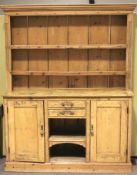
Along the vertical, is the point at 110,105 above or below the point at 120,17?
below

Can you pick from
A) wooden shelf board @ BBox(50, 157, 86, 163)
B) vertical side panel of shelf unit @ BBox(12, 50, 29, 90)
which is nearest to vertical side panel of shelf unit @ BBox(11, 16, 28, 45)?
vertical side panel of shelf unit @ BBox(12, 50, 29, 90)

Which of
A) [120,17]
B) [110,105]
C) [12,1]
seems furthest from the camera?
[12,1]

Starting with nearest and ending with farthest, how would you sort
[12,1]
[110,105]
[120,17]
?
1. [110,105]
2. [120,17]
3. [12,1]

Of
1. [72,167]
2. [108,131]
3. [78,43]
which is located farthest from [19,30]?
[72,167]

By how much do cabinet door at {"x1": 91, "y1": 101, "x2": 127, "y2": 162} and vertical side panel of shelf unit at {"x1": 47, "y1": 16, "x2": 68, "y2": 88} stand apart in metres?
0.61

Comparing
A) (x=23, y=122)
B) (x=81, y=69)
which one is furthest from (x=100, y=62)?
(x=23, y=122)

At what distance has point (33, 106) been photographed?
317 centimetres

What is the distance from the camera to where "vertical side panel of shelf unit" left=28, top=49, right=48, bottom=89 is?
3.48 meters

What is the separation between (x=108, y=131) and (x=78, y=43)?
3.58ft

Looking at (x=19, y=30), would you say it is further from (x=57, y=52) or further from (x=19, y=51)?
(x=57, y=52)

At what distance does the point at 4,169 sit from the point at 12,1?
2187 millimetres

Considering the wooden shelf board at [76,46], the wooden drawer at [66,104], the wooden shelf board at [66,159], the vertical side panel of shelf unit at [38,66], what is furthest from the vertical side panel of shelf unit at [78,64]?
the wooden shelf board at [66,159]

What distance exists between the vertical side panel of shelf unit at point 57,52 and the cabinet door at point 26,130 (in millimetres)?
484

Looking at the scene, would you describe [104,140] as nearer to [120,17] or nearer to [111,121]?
[111,121]
